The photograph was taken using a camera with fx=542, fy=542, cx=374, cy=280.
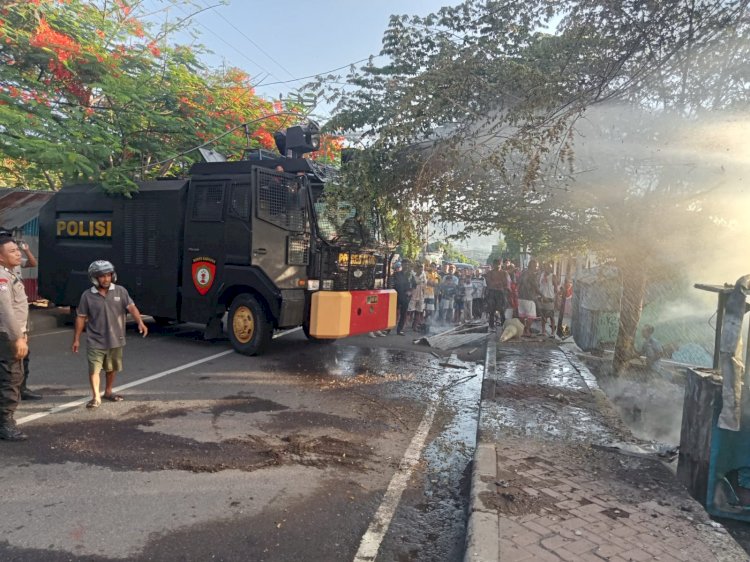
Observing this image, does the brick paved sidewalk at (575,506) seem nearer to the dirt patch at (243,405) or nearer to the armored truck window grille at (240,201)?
the dirt patch at (243,405)

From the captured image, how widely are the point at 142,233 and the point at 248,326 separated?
260cm

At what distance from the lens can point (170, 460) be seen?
13.8ft

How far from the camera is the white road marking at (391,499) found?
3.15m

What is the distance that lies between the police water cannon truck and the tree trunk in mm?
3558

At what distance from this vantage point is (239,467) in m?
4.16

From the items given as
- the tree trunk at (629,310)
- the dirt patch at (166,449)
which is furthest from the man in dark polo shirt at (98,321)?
the tree trunk at (629,310)

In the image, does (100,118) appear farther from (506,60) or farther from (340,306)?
(506,60)

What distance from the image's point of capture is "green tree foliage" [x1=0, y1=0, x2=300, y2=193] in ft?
27.3

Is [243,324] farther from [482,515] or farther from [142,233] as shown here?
[482,515]

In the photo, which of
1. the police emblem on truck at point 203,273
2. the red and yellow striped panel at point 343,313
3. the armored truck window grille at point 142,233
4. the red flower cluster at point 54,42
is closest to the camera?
the red and yellow striped panel at point 343,313

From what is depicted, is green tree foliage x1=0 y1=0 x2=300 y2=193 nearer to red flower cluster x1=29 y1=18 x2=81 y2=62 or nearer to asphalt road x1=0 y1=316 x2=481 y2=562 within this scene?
red flower cluster x1=29 y1=18 x2=81 y2=62

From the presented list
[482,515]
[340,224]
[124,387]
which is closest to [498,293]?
[340,224]

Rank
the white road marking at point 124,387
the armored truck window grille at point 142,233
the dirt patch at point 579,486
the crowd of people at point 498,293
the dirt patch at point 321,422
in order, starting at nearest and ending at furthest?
the dirt patch at point 579,486 < the white road marking at point 124,387 < the dirt patch at point 321,422 < the armored truck window grille at point 142,233 < the crowd of people at point 498,293

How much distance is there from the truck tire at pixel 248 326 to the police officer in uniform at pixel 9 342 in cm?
362
